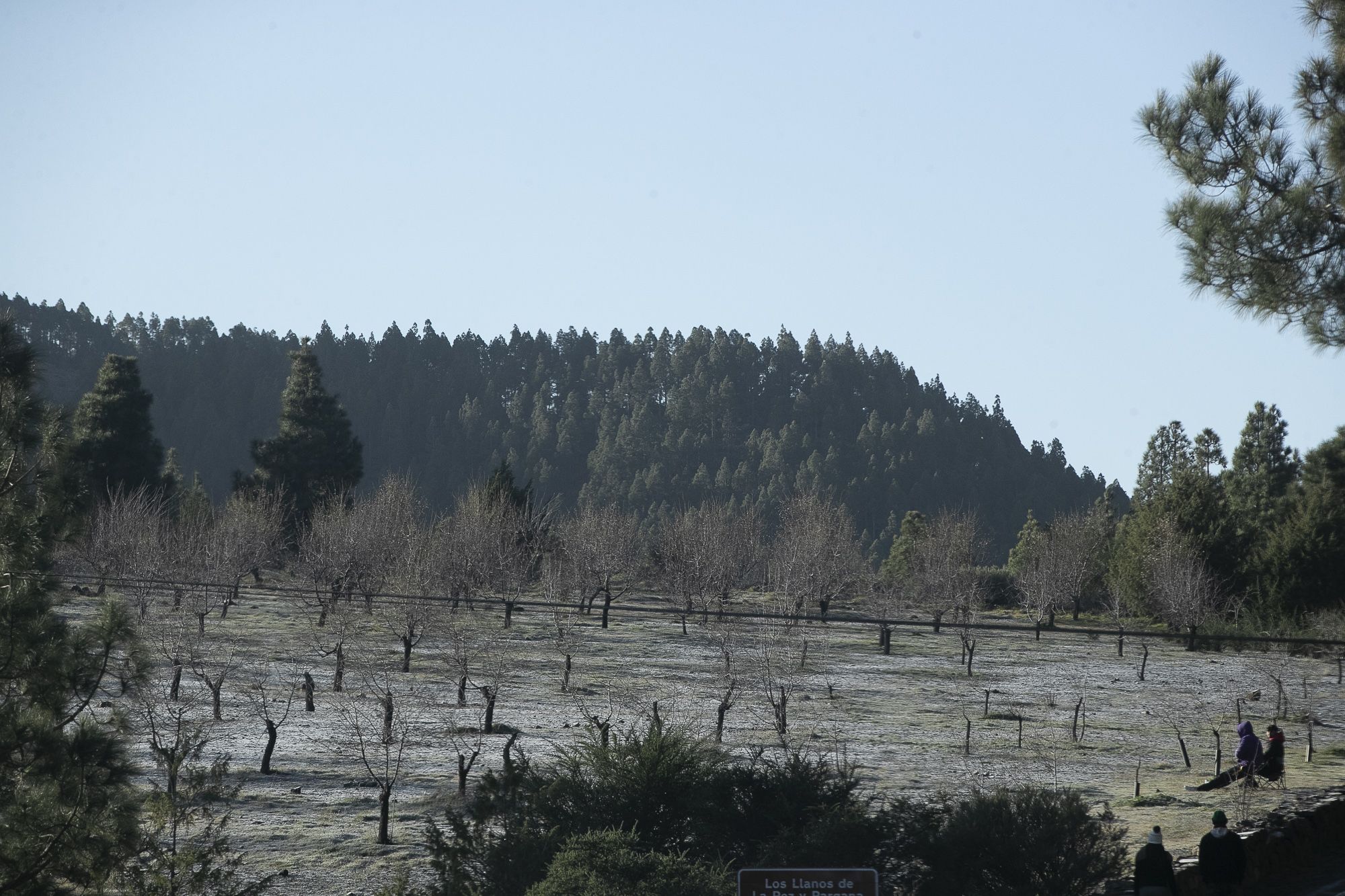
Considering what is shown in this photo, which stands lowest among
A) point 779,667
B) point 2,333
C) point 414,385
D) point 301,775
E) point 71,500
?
point 301,775

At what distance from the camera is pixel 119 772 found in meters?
8.72

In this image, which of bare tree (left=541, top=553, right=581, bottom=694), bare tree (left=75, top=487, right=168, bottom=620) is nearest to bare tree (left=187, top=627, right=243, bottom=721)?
bare tree (left=75, top=487, right=168, bottom=620)

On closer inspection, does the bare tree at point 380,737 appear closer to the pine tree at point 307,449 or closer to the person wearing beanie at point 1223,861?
the person wearing beanie at point 1223,861

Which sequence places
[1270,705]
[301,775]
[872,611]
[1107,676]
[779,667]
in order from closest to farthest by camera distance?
1. [301,775]
2. [779,667]
3. [1270,705]
4. [1107,676]
5. [872,611]

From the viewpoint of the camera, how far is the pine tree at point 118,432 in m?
52.8

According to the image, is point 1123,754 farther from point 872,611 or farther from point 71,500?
point 872,611

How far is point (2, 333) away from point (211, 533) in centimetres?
3585

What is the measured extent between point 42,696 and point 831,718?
65.1 feet

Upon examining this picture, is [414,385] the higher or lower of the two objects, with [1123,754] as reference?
higher

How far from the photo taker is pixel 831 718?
86.3ft

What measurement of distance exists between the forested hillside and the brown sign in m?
100

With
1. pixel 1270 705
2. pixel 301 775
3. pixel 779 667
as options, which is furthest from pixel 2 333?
pixel 1270 705

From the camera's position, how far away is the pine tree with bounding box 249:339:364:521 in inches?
2328

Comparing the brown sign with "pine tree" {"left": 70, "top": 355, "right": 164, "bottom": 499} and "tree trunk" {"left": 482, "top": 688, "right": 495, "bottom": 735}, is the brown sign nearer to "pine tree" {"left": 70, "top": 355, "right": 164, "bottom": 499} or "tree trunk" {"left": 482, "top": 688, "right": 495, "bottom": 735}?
"tree trunk" {"left": 482, "top": 688, "right": 495, "bottom": 735}
